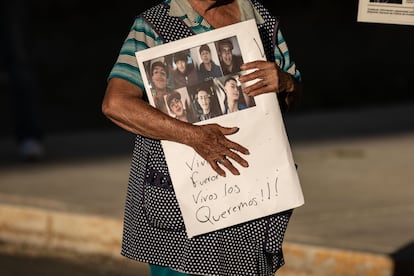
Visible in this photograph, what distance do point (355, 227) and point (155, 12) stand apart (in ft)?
11.9

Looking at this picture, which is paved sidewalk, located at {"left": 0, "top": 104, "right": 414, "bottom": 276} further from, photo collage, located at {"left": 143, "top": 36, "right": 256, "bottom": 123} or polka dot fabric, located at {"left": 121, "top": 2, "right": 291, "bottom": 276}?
photo collage, located at {"left": 143, "top": 36, "right": 256, "bottom": 123}

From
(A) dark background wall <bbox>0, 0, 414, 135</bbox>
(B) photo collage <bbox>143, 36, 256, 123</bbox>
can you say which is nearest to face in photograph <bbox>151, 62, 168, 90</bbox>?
(B) photo collage <bbox>143, 36, 256, 123</bbox>

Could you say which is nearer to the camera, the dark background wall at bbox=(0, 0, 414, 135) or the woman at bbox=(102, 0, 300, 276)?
the woman at bbox=(102, 0, 300, 276)

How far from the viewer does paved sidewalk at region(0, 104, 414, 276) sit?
6.84 metres

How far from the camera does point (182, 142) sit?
13.1 feet

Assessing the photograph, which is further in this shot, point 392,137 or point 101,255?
point 392,137

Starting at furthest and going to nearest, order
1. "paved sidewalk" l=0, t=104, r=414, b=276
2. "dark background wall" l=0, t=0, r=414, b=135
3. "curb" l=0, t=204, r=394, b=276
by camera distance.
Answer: "dark background wall" l=0, t=0, r=414, b=135 < "paved sidewalk" l=0, t=104, r=414, b=276 < "curb" l=0, t=204, r=394, b=276

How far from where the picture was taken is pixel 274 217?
165 inches

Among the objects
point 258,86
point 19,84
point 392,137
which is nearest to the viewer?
point 258,86

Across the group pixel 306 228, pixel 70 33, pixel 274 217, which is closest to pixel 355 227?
pixel 306 228

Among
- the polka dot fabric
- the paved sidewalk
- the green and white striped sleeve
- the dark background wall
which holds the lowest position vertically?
the dark background wall

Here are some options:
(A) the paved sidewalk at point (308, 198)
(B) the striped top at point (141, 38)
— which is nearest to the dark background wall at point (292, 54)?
(A) the paved sidewalk at point (308, 198)

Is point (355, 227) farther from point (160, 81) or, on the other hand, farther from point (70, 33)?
point (70, 33)

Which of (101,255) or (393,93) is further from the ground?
(101,255)
